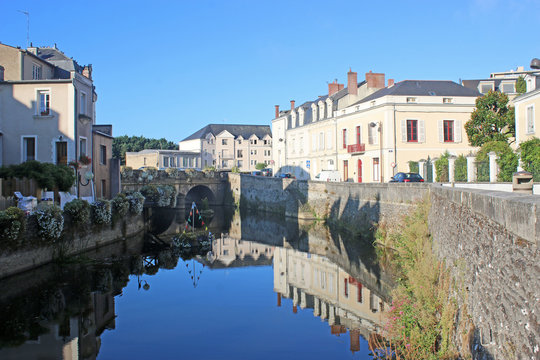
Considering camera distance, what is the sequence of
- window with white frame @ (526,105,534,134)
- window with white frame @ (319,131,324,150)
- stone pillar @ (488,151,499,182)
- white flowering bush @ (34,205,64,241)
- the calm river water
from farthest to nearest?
window with white frame @ (319,131,324,150)
window with white frame @ (526,105,534,134)
stone pillar @ (488,151,499,182)
white flowering bush @ (34,205,64,241)
the calm river water

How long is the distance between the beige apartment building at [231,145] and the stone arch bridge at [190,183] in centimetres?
2295

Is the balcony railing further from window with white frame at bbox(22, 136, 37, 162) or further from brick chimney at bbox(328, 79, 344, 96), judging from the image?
window with white frame at bbox(22, 136, 37, 162)

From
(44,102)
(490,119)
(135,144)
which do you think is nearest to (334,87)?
(490,119)

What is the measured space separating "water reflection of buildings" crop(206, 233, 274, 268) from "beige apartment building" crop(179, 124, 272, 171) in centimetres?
4959

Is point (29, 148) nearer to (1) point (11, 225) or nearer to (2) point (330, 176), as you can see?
(1) point (11, 225)

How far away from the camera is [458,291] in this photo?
8391 millimetres

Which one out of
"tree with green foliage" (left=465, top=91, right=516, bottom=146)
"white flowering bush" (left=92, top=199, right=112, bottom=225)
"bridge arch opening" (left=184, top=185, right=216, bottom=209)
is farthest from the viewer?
"bridge arch opening" (left=184, top=185, right=216, bottom=209)

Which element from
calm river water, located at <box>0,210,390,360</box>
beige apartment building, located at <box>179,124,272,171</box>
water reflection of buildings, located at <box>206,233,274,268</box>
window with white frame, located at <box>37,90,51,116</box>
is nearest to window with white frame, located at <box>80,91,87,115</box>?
window with white frame, located at <box>37,90,51,116</box>

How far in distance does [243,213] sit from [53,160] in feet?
80.5

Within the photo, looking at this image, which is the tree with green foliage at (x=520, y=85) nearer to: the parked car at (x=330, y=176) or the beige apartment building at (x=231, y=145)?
the parked car at (x=330, y=176)

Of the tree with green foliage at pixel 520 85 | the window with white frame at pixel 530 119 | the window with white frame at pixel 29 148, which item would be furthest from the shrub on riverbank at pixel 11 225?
the tree with green foliage at pixel 520 85

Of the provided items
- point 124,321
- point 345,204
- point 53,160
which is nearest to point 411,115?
point 345,204

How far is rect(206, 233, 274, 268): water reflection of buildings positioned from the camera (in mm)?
23188

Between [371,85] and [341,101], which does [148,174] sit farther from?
[371,85]
